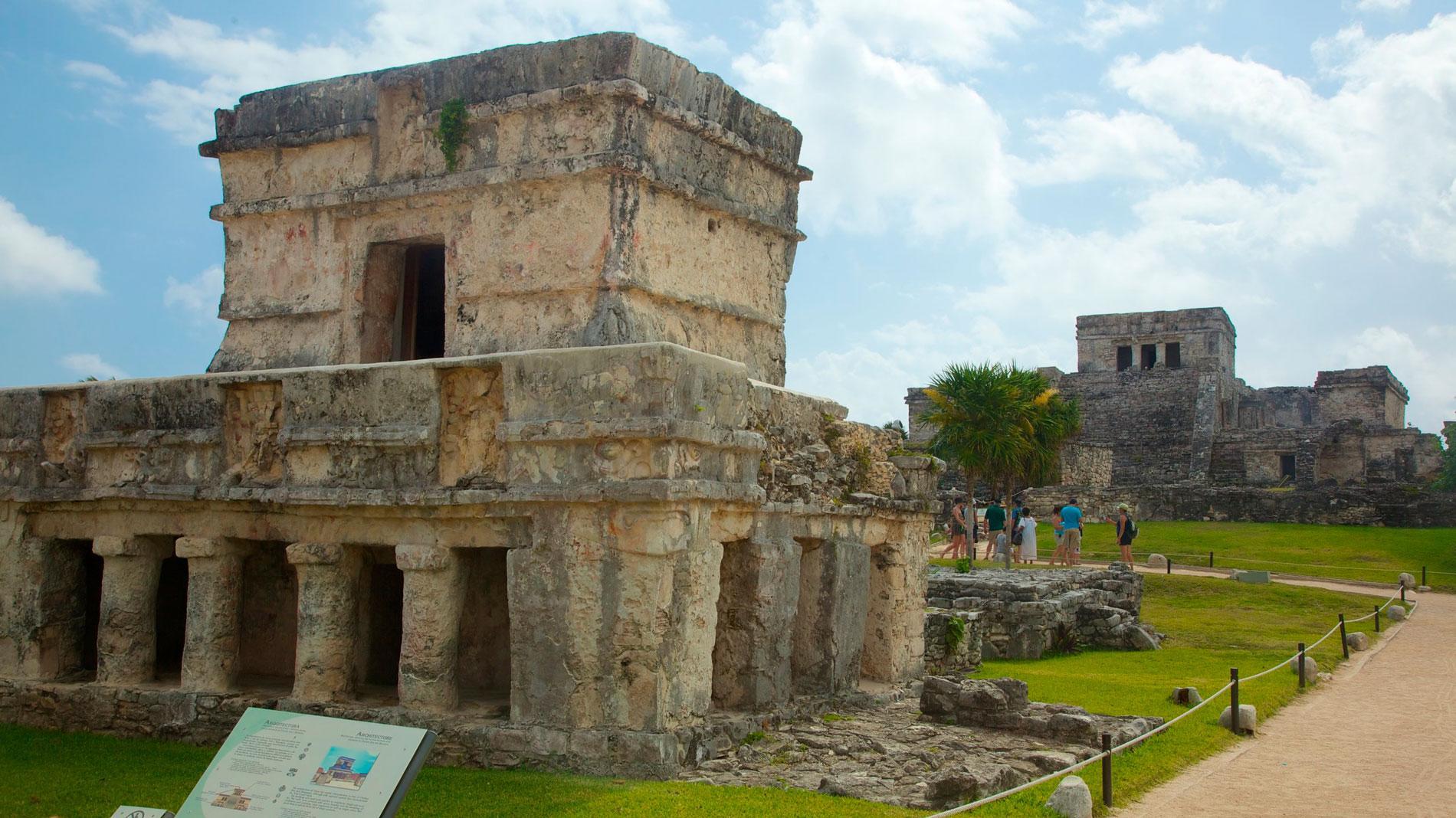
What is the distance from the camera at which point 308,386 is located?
866cm

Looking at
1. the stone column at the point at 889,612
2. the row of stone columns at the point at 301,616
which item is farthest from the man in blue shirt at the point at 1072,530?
the row of stone columns at the point at 301,616

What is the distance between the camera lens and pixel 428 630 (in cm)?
817

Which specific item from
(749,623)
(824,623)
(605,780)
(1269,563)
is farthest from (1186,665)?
(1269,563)

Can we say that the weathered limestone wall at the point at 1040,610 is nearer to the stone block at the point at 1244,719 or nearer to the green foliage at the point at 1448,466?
the stone block at the point at 1244,719

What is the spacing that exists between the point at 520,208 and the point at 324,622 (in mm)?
3198

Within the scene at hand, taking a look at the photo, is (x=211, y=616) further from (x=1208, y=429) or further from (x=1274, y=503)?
(x=1208, y=429)

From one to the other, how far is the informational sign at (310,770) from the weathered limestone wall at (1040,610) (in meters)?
9.56

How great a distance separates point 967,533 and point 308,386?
556 inches

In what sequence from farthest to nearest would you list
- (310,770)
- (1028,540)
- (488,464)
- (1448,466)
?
(1448,466)
(1028,540)
(488,464)
(310,770)

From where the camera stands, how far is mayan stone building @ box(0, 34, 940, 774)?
25.0ft

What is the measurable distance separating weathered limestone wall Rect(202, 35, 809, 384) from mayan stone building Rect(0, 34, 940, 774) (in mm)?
26

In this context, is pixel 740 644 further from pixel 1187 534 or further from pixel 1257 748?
pixel 1187 534

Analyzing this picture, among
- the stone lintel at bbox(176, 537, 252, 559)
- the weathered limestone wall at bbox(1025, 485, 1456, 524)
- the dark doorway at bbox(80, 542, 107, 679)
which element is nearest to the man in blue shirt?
the weathered limestone wall at bbox(1025, 485, 1456, 524)

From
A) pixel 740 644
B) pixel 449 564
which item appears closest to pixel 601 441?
pixel 449 564
